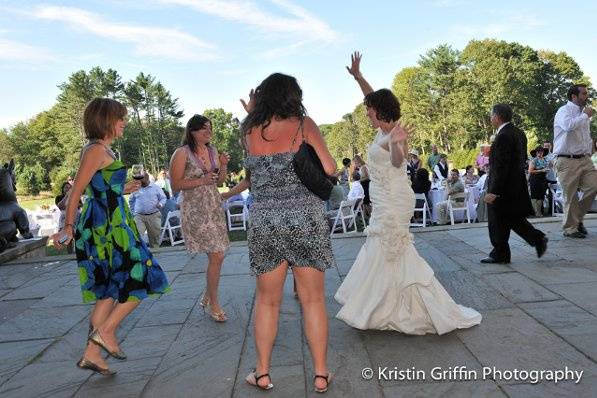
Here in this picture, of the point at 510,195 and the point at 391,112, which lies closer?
the point at 391,112

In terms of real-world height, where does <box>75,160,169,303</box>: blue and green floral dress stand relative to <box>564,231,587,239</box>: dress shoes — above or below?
above

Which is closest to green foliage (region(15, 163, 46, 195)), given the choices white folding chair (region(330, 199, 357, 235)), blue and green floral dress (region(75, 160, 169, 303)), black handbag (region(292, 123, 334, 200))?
white folding chair (region(330, 199, 357, 235))

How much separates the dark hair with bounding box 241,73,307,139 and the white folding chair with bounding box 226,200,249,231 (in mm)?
8432

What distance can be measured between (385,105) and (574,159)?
4.12 m

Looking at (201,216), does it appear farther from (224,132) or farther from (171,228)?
(224,132)

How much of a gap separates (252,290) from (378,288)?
1.73 m

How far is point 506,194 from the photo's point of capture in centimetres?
527

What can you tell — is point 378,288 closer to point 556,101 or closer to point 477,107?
point 477,107

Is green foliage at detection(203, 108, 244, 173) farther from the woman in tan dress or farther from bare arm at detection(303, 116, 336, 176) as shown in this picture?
bare arm at detection(303, 116, 336, 176)

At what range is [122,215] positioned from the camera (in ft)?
10.0

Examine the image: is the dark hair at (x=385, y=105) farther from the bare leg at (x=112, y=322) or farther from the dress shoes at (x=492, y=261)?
the dress shoes at (x=492, y=261)

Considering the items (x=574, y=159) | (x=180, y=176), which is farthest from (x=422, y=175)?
(x=180, y=176)

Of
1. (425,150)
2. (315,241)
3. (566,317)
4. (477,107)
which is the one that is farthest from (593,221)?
(425,150)

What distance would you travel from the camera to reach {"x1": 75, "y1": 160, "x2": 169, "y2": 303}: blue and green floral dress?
300 centimetres
